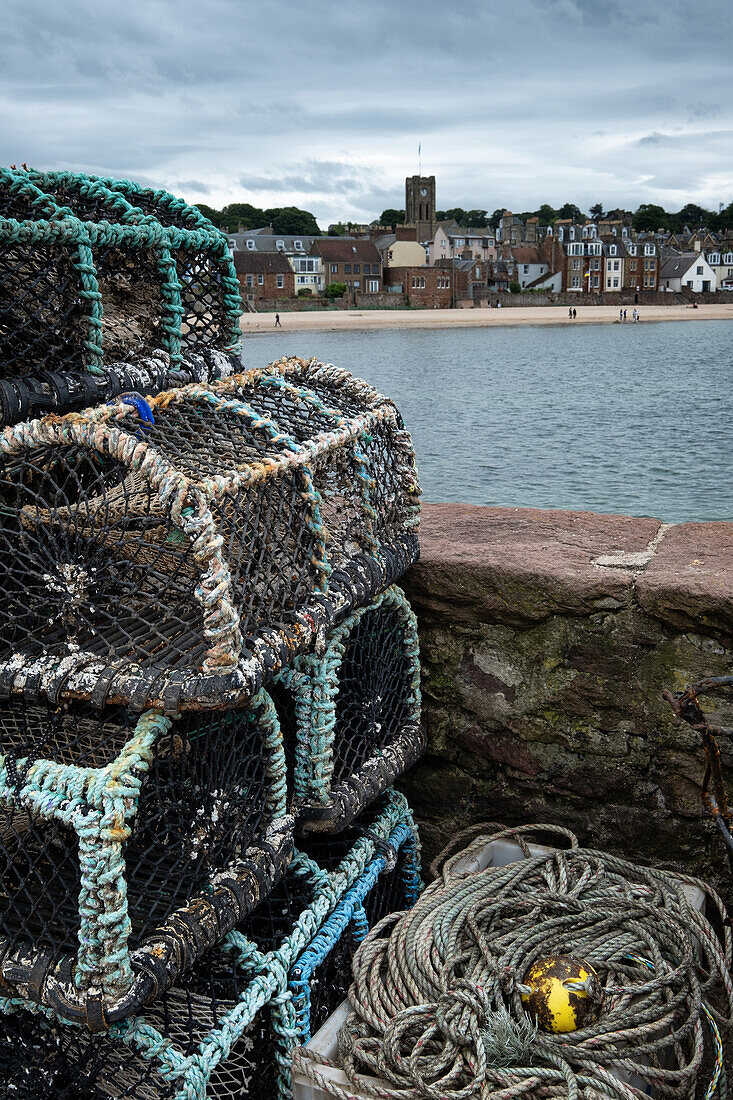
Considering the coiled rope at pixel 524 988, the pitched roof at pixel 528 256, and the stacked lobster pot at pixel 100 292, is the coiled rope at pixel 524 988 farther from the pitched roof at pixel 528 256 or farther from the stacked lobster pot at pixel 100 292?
the pitched roof at pixel 528 256

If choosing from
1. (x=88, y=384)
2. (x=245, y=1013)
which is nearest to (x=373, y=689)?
(x=245, y=1013)

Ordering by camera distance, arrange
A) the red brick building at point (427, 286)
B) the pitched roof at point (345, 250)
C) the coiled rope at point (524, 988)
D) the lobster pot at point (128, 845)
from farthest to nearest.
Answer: the red brick building at point (427, 286) < the pitched roof at point (345, 250) < the coiled rope at point (524, 988) < the lobster pot at point (128, 845)

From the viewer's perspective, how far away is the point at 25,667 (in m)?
1.65

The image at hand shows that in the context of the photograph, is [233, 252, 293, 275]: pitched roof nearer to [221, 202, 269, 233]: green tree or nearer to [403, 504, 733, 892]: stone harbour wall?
[221, 202, 269, 233]: green tree

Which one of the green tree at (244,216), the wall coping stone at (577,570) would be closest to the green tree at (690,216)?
the green tree at (244,216)

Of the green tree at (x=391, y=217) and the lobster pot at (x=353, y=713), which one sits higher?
the green tree at (x=391, y=217)

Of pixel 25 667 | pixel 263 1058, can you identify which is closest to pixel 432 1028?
pixel 263 1058

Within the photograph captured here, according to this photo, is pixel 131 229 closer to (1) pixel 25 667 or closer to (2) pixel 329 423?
(2) pixel 329 423

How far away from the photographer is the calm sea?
416 inches

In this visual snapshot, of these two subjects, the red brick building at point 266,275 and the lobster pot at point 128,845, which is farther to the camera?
the red brick building at point 266,275

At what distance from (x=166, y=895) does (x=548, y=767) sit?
3.92 ft

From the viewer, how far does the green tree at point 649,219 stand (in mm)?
117750

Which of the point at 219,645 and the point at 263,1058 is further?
the point at 263,1058

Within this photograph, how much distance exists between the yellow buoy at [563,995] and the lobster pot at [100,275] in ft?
5.09
